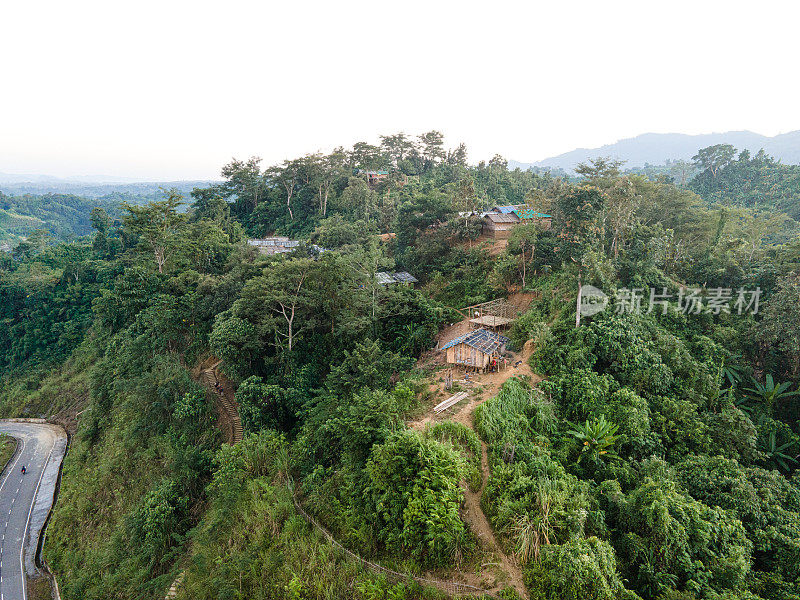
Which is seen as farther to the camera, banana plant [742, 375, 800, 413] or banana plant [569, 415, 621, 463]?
banana plant [742, 375, 800, 413]

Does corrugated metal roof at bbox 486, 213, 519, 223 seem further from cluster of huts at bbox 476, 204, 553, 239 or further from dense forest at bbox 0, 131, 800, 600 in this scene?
dense forest at bbox 0, 131, 800, 600

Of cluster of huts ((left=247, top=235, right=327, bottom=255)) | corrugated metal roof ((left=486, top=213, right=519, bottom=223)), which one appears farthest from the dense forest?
cluster of huts ((left=247, top=235, right=327, bottom=255))

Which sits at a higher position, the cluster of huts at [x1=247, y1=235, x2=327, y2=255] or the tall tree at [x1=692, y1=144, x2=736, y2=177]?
the tall tree at [x1=692, y1=144, x2=736, y2=177]

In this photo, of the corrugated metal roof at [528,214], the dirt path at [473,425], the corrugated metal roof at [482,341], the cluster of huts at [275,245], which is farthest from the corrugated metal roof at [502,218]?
the dirt path at [473,425]

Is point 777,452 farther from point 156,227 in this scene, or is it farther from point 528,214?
point 156,227

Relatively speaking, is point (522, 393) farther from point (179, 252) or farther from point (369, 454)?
point (179, 252)

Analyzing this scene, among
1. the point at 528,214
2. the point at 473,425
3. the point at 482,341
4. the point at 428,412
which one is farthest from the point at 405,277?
the point at 473,425

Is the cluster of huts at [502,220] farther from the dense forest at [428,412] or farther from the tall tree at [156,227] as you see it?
the tall tree at [156,227]
